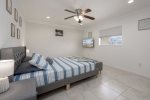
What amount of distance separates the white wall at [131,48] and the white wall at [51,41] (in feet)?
7.81

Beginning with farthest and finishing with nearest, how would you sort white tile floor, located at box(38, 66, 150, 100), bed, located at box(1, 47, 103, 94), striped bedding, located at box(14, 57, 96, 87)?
white tile floor, located at box(38, 66, 150, 100) → striped bedding, located at box(14, 57, 96, 87) → bed, located at box(1, 47, 103, 94)

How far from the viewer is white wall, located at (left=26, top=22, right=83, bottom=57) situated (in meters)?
4.79

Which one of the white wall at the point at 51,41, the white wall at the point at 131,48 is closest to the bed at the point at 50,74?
the white wall at the point at 131,48

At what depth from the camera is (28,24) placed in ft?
15.2

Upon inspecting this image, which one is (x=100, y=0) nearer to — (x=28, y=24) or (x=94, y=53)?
(x=94, y=53)

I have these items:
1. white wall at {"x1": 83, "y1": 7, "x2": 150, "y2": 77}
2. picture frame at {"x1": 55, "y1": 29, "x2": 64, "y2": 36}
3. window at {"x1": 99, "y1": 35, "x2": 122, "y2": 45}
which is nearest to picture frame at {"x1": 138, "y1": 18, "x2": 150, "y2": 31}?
white wall at {"x1": 83, "y1": 7, "x2": 150, "y2": 77}

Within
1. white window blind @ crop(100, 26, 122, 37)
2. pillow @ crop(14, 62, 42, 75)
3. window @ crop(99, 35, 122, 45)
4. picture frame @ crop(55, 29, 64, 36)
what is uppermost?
picture frame @ crop(55, 29, 64, 36)

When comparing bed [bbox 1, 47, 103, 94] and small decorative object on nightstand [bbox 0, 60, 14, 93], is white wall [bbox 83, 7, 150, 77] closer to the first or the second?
bed [bbox 1, 47, 103, 94]

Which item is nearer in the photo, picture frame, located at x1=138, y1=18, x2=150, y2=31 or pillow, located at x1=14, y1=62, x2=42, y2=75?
pillow, located at x1=14, y1=62, x2=42, y2=75

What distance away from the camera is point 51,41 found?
5.37 metres

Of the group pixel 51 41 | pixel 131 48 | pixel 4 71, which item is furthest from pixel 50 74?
pixel 51 41

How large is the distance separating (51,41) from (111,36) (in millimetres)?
3574

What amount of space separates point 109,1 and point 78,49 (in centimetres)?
431

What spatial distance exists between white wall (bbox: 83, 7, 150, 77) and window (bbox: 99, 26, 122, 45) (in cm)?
22
